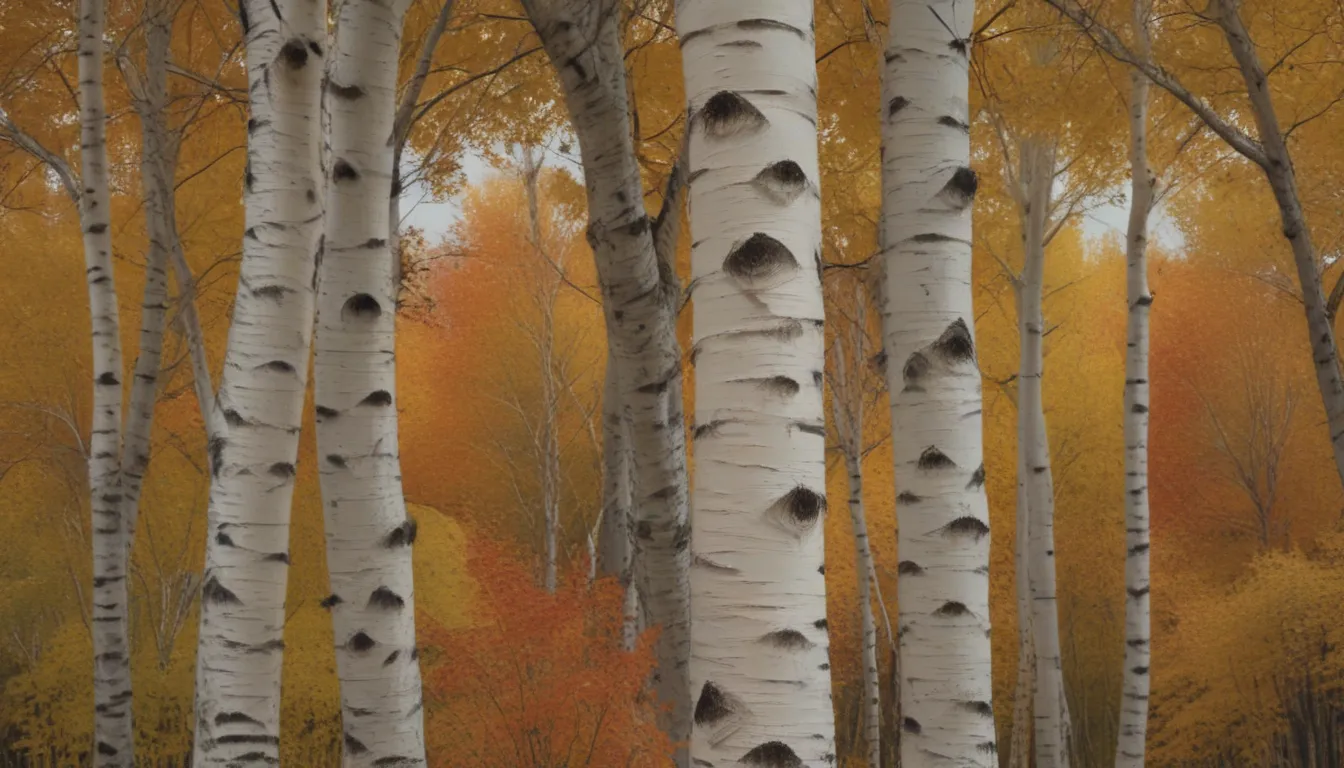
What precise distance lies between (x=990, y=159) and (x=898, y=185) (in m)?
8.48

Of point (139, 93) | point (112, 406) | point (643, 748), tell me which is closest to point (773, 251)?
point (643, 748)

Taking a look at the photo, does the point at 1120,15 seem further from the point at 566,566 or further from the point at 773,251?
the point at 566,566

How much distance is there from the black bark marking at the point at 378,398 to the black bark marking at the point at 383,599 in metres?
0.56

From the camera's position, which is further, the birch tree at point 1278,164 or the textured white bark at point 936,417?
the birch tree at point 1278,164

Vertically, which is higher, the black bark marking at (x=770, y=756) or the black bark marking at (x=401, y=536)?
the black bark marking at (x=401, y=536)

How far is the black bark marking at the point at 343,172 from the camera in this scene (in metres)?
3.54

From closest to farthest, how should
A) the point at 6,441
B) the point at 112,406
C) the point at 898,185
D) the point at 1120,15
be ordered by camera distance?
1. the point at 898,185
2. the point at 112,406
3. the point at 1120,15
4. the point at 6,441

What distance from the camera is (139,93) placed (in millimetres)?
7836

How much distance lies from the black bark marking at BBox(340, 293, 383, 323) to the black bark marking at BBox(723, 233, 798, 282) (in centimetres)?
199

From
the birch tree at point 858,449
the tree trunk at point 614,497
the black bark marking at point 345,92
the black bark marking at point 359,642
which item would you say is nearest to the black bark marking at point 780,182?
the black bark marking at point 345,92

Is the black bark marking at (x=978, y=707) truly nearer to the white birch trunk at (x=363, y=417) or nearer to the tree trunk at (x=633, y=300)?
the white birch trunk at (x=363, y=417)

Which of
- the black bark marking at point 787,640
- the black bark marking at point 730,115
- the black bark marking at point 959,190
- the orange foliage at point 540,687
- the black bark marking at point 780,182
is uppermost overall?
the black bark marking at point 959,190

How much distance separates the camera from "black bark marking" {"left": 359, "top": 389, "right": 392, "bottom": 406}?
351 cm

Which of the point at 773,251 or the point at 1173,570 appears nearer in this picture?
the point at 773,251
